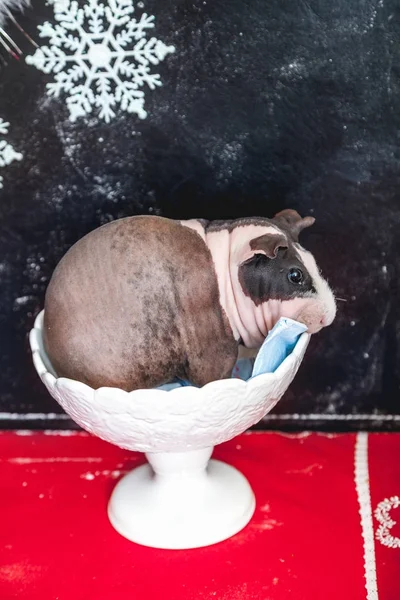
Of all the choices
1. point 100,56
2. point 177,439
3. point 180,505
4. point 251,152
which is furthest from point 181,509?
point 100,56

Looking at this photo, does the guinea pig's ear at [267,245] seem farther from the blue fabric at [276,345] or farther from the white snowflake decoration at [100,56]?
the white snowflake decoration at [100,56]

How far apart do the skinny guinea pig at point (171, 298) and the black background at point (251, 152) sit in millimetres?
199

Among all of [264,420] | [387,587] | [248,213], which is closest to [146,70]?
[248,213]

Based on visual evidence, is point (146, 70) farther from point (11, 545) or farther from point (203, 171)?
point (11, 545)

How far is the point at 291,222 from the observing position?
104cm

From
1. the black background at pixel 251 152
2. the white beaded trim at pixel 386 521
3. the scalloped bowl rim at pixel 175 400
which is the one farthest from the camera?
the black background at pixel 251 152

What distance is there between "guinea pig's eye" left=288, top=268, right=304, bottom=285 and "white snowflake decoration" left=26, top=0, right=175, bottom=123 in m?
0.38

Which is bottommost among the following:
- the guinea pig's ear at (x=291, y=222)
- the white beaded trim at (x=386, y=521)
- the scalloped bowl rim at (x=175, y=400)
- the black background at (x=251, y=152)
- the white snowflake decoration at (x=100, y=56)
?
the white beaded trim at (x=386, y=521)

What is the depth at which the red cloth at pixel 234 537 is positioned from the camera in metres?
0.90

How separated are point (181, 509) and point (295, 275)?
14.0 inches

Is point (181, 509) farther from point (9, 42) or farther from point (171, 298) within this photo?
point (9, 42)

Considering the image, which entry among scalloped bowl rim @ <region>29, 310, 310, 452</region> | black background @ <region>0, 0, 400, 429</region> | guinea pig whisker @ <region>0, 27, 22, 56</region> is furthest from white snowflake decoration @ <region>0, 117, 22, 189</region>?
scalloped bowl rim @ <region>29, 310, 310, 452</region>

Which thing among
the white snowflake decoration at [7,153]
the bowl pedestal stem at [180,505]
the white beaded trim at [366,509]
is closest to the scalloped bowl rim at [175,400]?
the bowl pedestal stem at [180,505]

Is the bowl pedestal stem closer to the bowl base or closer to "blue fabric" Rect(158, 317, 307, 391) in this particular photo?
the bowl base
